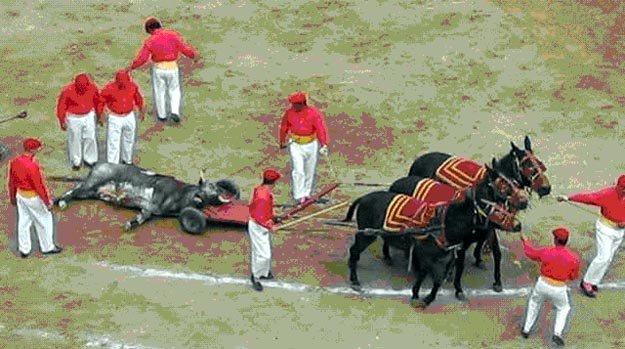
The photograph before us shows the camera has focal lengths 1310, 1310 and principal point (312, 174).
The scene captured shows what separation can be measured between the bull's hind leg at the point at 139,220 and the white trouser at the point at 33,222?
3.67 ft

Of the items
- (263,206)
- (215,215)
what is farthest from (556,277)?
(215,215)

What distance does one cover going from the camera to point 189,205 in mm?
18062

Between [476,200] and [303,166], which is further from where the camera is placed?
[303,166]

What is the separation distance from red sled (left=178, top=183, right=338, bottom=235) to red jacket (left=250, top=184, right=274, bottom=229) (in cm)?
135

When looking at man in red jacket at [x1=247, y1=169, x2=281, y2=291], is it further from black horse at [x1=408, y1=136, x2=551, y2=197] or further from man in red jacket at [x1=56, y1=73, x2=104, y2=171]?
man in red jacket at [x1=56, y1=73, x2=104, y2=171]

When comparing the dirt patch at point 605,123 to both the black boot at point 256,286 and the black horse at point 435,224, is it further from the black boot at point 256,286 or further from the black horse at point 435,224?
the black boot at point 256,286

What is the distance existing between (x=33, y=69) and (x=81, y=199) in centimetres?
474

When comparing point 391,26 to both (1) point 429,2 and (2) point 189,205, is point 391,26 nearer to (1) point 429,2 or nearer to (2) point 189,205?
(1) point 429,2

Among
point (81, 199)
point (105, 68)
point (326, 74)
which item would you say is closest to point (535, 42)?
point (326, 74)

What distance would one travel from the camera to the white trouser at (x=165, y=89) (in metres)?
21.1

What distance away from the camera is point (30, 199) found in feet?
55.7

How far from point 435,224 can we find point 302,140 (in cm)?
333

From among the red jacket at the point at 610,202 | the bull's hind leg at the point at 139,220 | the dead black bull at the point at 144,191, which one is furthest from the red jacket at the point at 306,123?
the red jacket at the point at 610,202

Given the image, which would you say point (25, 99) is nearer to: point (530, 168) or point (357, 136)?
point (357, 136)
